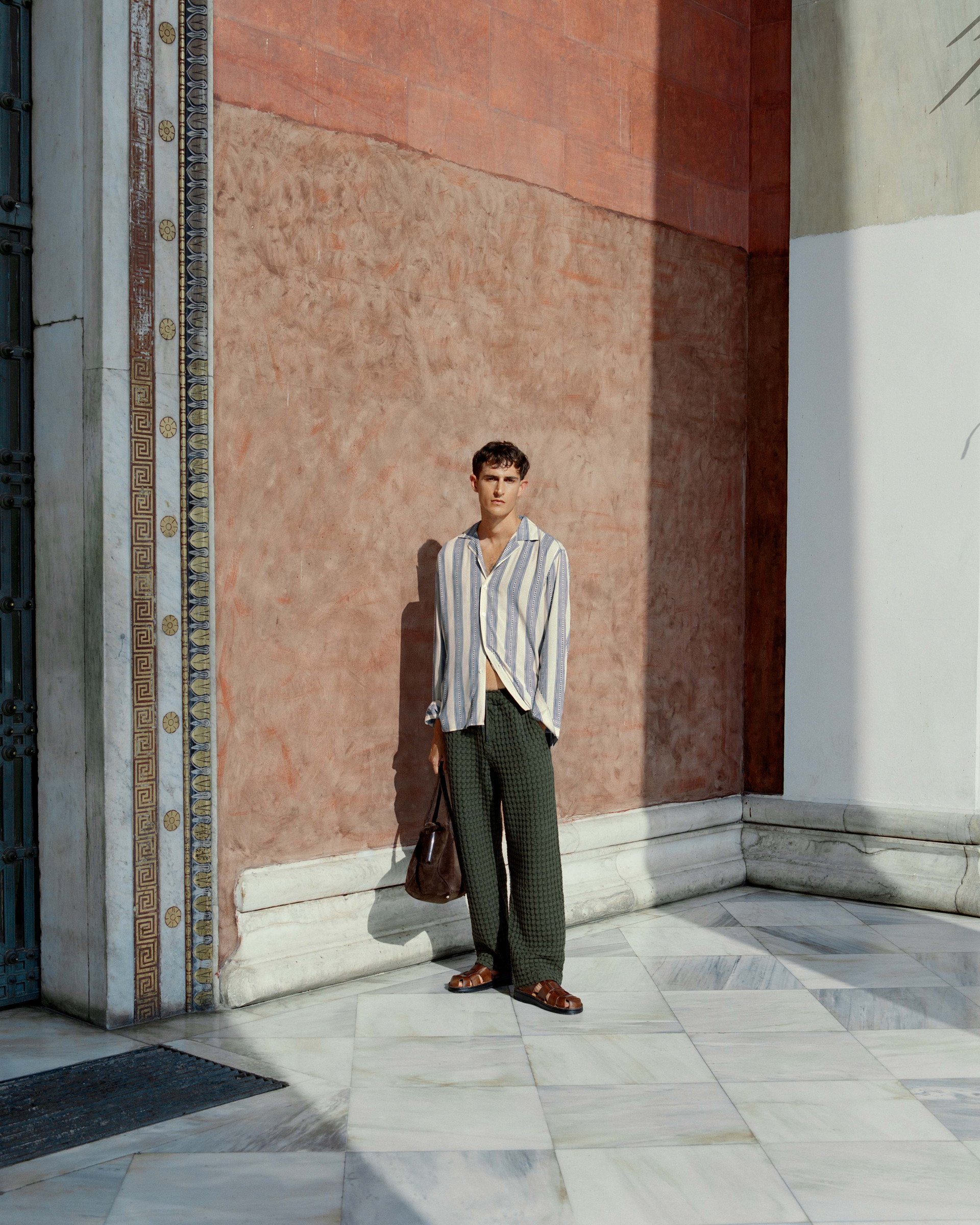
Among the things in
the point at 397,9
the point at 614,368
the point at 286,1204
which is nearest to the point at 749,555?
the point at 614,368

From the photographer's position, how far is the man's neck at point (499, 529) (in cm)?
484

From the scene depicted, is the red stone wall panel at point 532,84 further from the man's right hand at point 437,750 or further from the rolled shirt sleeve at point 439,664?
the man's right hand at point 437,750

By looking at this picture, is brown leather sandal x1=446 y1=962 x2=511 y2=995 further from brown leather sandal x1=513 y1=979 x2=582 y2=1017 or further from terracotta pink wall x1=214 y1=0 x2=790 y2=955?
terracotta pink wall x1=214 y1=0 x2=790 y2=955

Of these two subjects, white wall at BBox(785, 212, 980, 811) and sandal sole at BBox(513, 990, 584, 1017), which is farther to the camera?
white wall at BBox(785, 212, 980, 811)

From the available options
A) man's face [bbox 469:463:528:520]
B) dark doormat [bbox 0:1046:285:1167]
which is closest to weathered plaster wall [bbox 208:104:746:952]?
man's face [bbox 469:463:528:520]

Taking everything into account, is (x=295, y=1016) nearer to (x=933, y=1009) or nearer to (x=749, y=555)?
(x=933, y=1009)

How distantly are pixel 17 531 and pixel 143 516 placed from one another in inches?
18.7

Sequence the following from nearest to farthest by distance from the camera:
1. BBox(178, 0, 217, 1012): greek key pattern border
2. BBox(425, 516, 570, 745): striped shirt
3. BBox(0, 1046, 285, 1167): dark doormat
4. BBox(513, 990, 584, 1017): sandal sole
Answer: BBox(0, 1046, 285, 1167): dark doormat < BBox(178, 0, 217, 1012): greek key pattern border < BBox(513, 990, 584, 1017): sandal sole < BBox(425, 516, 570, 745): striped shirt

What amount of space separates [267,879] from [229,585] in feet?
3.36

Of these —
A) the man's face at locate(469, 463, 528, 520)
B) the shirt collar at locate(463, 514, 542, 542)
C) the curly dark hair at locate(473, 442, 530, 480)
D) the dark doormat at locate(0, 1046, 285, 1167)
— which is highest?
the curly dark hair at locate(473, 442, 530, 480)

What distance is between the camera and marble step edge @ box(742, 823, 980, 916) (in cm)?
633

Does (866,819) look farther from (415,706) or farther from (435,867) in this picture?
(435,867)

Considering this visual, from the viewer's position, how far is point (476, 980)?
491 centimetres

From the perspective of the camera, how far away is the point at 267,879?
4.84m
